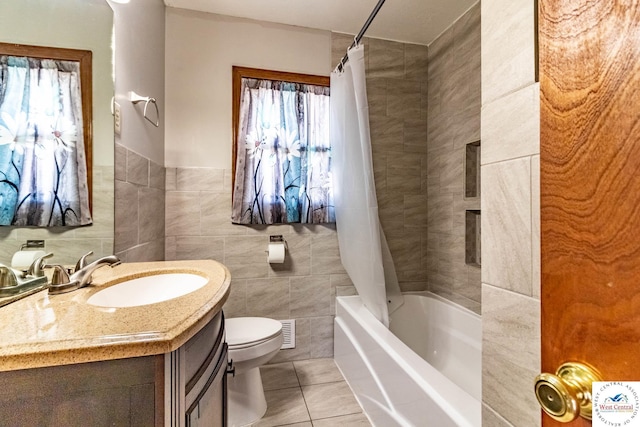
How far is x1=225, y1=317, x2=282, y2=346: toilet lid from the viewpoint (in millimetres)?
1597

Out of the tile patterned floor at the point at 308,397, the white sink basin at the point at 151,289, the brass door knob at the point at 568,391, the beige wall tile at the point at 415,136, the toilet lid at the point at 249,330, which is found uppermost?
the beige wall tile at the point at 415,136

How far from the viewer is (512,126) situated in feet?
2.15

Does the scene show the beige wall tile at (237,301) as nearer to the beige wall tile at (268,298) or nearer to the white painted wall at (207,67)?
the beige wall tile at (268,298)

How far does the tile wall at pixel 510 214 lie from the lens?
61cm

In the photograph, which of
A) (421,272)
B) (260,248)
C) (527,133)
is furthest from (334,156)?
(527,133)

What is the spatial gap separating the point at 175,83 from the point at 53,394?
195 centimetres

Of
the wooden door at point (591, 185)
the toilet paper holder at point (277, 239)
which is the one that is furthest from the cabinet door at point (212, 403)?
the toilet paper holder at point (277, 239)

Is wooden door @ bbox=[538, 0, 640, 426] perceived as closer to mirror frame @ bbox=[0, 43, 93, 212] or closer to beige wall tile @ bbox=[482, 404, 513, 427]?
beige wall tile @ bbox=[482, 404, 513, 427]

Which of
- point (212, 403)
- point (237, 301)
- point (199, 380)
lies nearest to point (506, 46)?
point (199, 380)

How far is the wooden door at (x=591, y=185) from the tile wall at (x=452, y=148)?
1.64 meters

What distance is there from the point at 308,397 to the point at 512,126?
71.5 inches

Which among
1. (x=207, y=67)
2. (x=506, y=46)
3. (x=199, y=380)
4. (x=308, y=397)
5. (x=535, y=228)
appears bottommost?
(x=308, y=397)

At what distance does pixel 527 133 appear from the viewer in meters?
0.62

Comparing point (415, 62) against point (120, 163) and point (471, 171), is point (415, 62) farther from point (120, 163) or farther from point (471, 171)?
point (120, 163)
